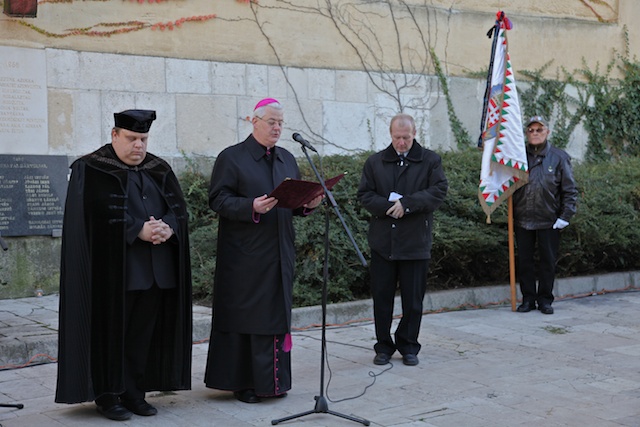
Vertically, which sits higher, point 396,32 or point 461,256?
point 396,32

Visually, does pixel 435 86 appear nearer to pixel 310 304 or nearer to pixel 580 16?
pixel 580 16

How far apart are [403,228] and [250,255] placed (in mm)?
1607

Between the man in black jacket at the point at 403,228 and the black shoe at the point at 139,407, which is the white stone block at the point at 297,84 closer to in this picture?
the man in black jacket at the point at 403,228

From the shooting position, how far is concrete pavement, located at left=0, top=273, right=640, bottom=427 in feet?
18.3

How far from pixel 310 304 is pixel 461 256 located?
6.63ft

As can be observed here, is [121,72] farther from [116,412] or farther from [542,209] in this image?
[116,412]

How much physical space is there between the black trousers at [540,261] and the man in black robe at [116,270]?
4771 millimetres

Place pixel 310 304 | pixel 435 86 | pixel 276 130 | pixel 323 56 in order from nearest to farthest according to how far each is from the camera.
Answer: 1. pixel 276 130
2. pixel 310 304
3. pixel 323 56
4. pixel 435 86

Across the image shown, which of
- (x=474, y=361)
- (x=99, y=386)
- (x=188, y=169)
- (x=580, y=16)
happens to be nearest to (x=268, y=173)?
(x=99, y=386)

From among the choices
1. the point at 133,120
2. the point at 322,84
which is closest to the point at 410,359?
the point at 133,120

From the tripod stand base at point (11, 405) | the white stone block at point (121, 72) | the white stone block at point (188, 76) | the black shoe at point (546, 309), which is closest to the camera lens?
the tripod stand base at point (11, 405)

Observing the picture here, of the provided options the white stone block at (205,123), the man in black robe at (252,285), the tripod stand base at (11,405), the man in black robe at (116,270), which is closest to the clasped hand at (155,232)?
the man in black robe at (116,270)

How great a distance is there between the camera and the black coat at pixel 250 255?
5902mm

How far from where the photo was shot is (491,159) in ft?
30.9
